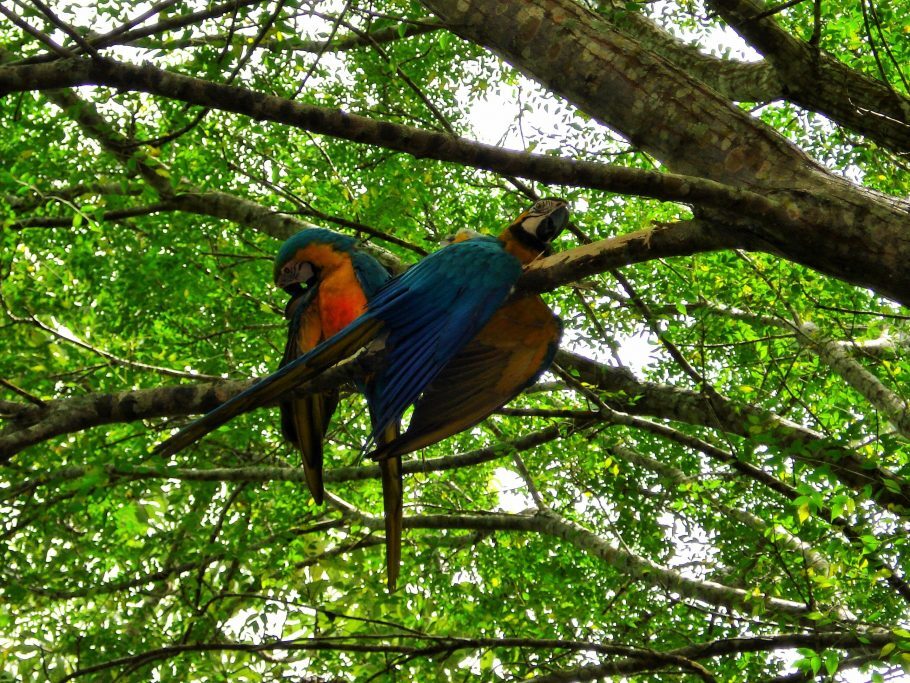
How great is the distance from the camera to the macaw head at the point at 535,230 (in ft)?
10.3

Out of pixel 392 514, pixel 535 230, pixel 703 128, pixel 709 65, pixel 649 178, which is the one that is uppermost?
pixel 709 65

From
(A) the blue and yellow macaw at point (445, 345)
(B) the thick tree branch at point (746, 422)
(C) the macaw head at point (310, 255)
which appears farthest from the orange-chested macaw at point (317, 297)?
(B) the thick tree branch at point (746, 422)

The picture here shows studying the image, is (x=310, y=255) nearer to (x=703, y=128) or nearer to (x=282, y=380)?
(x=282, y=380)

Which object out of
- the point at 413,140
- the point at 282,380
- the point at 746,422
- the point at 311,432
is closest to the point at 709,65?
the point at 746,422

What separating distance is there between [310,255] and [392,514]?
1.22 metres

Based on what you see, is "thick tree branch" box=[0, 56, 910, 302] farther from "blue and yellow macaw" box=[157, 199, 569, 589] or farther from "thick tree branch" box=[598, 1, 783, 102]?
"thick tree branch" box=[598, 1, 783, 102]

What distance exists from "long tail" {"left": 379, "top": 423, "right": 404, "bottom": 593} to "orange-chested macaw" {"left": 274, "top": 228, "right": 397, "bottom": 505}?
38cm

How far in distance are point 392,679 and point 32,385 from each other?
8.17 ft

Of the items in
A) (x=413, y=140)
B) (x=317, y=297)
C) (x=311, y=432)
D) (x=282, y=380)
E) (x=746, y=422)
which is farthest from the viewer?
(x=746, y=422)

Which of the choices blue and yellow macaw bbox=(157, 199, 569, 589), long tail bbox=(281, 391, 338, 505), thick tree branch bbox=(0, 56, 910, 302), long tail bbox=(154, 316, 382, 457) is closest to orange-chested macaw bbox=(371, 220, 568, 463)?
blue and yellow macaw bbox=(157, 199, 569, 589)

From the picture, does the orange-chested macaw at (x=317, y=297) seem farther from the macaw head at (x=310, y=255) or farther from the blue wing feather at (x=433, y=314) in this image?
the blue wing feather at (x=433, y=314)

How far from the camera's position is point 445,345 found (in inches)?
107

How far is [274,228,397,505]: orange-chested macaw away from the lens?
139 inches

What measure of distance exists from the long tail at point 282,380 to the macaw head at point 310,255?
3.58ft
